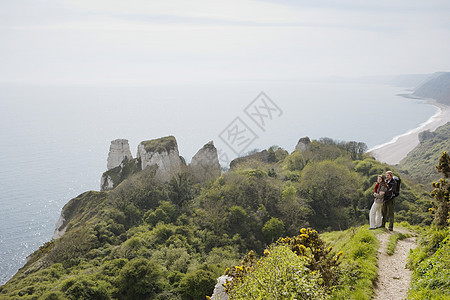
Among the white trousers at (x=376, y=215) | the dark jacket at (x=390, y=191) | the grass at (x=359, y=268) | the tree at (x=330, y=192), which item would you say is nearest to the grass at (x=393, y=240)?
the grass at (x=359, y=268)

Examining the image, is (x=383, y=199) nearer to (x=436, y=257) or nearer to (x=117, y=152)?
(x=436, y=257)

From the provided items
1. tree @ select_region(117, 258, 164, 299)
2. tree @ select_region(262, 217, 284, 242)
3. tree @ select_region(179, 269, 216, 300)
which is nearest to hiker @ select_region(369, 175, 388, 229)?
tree @ select_region(179, 269, 216, 300)

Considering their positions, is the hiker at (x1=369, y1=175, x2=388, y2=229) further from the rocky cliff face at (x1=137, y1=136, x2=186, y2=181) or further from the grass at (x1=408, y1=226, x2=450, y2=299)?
the rocky cliff face at (x1=137, y1=136, x2=186, y2=181)

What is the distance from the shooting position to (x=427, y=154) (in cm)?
9144

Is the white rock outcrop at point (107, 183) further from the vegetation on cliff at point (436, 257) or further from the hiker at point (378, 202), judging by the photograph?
the vegetation on cliff at point (436, 257)

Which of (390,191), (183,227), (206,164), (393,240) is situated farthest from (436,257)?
(206,164)

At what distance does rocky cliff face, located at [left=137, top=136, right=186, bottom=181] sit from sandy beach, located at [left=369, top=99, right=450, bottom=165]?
243 feet

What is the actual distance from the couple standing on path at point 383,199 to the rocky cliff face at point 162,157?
24508mm

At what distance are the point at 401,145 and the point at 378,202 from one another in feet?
409

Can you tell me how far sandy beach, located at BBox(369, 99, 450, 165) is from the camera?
10300 cm

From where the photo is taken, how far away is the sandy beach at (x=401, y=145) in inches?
4055

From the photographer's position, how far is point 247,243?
23.0 metres

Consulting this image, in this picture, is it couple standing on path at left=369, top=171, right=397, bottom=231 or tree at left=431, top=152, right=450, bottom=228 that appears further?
couple standing on path at left=369, top=171, right=397, bottom=231

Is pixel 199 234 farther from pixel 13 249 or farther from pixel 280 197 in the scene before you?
pixel 13 249
